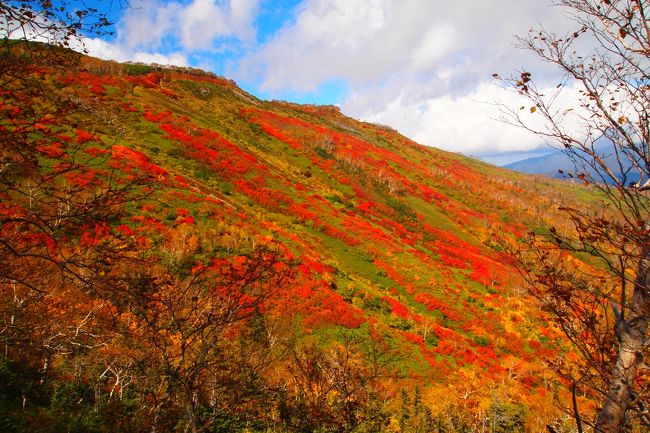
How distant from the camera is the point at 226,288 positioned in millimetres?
10703

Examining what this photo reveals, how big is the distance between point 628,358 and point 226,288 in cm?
958

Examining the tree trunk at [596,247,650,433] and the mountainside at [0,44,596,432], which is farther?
the mountainside at [0,44,596,432]

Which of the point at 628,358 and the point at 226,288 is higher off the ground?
the point at 628,358

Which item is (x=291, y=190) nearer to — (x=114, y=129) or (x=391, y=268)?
(x=391, y=268)

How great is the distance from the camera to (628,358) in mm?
3605

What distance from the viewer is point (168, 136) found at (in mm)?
39094

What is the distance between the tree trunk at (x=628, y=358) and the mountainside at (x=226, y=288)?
3.63ft

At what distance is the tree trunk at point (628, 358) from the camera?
347 cm

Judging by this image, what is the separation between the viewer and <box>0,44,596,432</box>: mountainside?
18.4 feet

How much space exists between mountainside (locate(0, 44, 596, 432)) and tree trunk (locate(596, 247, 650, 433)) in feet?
3.63

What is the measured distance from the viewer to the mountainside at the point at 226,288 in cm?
560

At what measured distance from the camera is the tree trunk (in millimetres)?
3473

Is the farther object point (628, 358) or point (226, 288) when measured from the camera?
point (226, 288)

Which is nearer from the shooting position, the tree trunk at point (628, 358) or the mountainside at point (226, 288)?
the tree trunk at point (628, 358)
